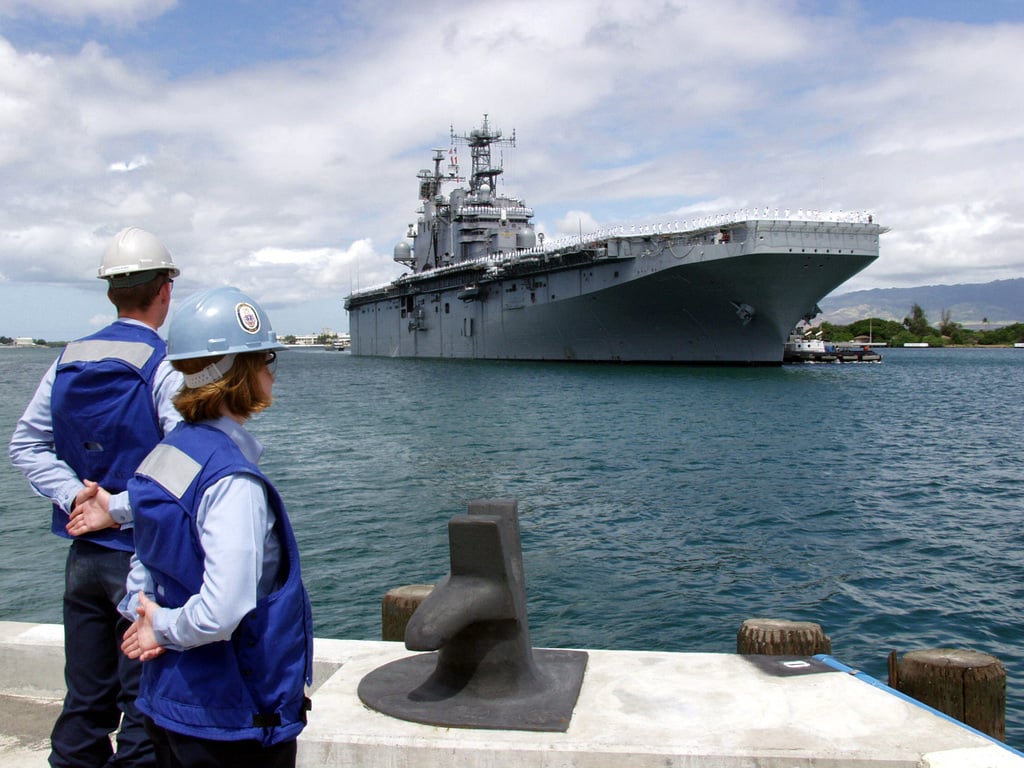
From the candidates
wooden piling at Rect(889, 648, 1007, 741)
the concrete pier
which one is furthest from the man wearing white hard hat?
wooden piling at Rect(889, 648, 1007, 741)

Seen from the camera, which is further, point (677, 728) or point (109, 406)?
point (677, 728)

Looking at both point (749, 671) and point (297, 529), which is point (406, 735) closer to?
point (749, 671)

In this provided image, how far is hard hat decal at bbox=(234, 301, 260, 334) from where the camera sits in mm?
2070

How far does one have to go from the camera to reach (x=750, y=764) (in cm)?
293

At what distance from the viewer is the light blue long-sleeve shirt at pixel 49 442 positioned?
2658mm

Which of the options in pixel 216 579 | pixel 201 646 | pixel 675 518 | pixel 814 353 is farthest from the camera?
pixel 814 353

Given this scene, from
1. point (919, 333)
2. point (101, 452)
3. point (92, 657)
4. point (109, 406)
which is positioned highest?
point (919, 333)

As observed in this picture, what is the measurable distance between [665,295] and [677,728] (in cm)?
3536

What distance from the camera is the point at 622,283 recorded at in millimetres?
37844

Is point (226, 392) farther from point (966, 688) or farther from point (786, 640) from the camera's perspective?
point (966, 688)

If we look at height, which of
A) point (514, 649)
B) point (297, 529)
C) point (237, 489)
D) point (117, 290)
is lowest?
point (297, 529)

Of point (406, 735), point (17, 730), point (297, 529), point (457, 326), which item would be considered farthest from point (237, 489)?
point (457, 326)

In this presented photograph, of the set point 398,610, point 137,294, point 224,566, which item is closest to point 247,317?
point 224,566

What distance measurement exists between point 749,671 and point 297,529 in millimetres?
Result: 8535
